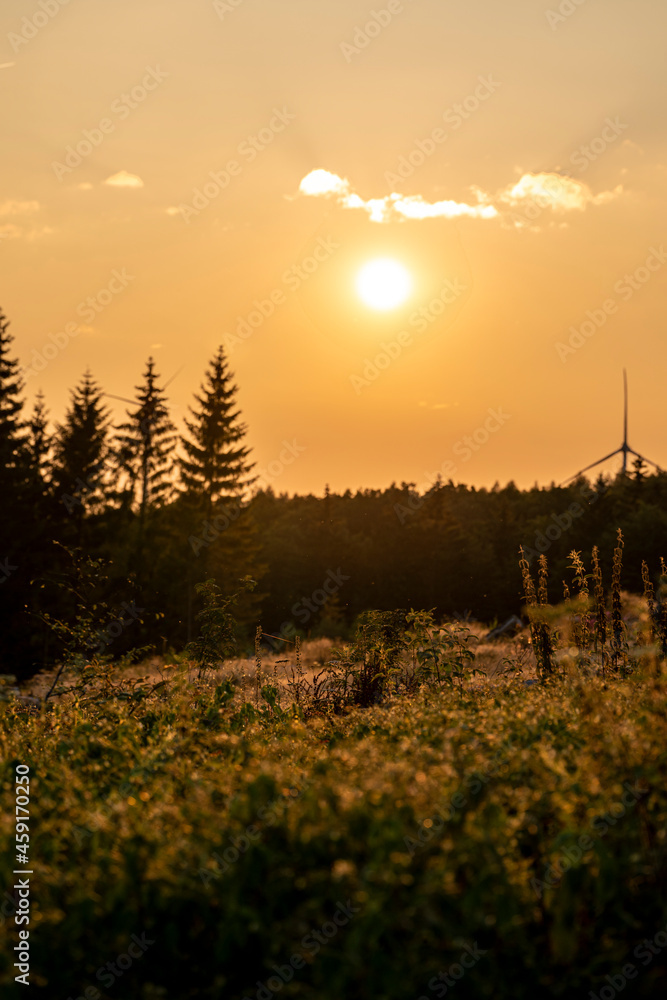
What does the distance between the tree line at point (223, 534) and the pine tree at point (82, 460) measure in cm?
7

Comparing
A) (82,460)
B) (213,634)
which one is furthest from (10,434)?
(213,634)

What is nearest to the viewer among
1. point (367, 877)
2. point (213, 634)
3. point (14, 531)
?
point (367, 877)

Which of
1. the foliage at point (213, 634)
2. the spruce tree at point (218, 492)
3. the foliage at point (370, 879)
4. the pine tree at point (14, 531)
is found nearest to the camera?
the foliage at point (370, 879)

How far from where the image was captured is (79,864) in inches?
170

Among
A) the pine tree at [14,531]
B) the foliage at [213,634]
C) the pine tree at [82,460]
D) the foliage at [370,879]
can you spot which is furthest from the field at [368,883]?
the pine tree at [82,460]

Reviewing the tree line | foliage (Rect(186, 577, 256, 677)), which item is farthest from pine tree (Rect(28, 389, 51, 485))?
foliage (Rect(186, 577, 256, 677))

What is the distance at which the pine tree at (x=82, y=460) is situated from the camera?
125ft

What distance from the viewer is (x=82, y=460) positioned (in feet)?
129

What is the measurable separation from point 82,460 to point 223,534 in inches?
367

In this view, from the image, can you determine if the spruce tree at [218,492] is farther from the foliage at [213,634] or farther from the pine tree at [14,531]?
the foliage at [213,634]

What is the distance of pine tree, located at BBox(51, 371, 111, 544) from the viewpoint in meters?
38.1

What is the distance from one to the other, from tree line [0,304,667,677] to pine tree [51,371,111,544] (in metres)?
0.07

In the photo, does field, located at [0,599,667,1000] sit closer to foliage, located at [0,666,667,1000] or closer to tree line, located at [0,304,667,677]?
foliage, located at [0,666,667,1000]

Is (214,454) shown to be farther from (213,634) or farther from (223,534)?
(213,634)
